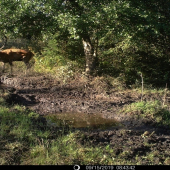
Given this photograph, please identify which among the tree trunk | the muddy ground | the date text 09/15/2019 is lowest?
the date text 09/15/2019

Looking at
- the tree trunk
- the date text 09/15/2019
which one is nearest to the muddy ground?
the date text 09/15/2019

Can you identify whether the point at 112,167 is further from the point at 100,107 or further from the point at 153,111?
the point at 100,107

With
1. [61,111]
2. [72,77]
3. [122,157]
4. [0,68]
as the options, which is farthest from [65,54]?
[122,157]

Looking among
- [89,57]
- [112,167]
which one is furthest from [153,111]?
[89,57]

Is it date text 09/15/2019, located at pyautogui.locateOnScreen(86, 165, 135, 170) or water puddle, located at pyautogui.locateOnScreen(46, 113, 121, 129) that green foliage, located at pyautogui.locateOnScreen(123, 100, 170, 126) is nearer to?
water puddle, located at pyautogui.locateOnScreen(46, 113, 121, 129)

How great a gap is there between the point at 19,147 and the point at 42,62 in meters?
10.1

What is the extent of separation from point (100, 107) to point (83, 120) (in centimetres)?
115

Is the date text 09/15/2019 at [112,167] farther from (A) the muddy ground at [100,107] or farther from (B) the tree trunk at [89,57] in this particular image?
(B) the tree trunk at [89,57]

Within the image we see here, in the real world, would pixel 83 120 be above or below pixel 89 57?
below

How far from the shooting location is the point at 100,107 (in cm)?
902

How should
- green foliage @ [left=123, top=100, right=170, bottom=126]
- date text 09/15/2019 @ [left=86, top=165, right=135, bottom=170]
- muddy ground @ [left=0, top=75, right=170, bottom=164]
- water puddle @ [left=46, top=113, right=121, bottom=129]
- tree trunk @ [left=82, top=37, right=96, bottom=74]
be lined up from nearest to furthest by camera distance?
date text 09/15/2019 @ [left=86, top=165, right=135, bottom=170]
muddy ground @ [left=0, top=75, right=170, bottom=164]
green foliage @ [left=123, top=100, right=170, bottom=126]
water puddle @ [left=46, top=113, right=121, bottom=129]
tree trunk @ [left=82, top=37, right=96, bottom=74]

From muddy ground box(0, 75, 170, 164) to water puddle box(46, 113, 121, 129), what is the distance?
0.76 ft

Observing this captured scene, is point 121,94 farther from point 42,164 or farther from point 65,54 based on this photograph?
point 42,164

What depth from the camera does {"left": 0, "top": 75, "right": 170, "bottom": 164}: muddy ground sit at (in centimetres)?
529
